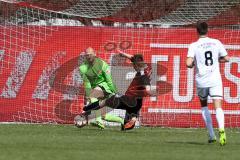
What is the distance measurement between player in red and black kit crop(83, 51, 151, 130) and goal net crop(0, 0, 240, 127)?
2432 mm

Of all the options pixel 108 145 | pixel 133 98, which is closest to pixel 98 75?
pixel 133 98

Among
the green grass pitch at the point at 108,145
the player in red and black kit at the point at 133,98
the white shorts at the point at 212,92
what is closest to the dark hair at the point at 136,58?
the player in red and black kit at the point at 133,98

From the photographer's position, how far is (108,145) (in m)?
14.5

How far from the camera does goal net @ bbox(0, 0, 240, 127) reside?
871 inches

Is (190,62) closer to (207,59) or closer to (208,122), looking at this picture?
(207,59)

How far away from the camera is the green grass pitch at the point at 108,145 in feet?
41.0

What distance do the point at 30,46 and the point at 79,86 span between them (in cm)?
Answer: 177

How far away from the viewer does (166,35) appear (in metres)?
22.5

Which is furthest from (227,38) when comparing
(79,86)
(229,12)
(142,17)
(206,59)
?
(206,59)

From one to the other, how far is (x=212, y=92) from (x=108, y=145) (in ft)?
7.45

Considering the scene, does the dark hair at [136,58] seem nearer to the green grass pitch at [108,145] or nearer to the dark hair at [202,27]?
the green grass pitch at [108,145]

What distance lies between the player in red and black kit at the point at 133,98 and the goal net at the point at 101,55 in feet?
7.98

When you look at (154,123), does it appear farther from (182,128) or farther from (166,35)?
(166,35)

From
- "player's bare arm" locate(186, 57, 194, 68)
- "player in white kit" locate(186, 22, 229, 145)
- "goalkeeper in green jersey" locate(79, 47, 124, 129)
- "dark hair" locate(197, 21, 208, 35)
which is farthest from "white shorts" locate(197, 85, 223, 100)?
"goalkeeper in green jersey" locate(79, 47, 124, 129)
